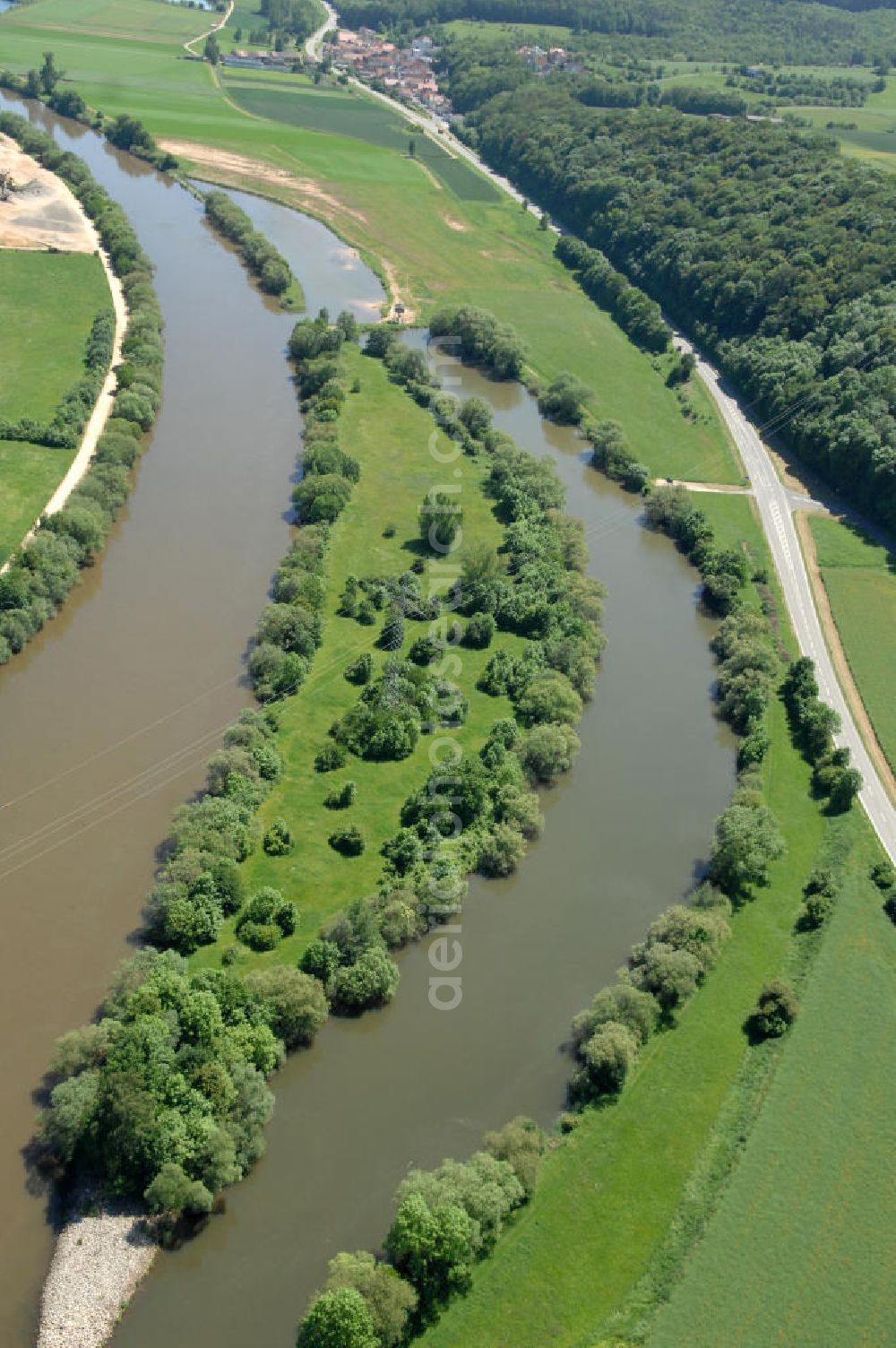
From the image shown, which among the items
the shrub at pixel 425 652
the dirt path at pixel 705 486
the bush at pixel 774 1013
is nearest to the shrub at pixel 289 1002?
the bush at pixel 774 1013

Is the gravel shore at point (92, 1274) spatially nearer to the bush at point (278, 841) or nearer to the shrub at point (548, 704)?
the bush at point (278, 841)

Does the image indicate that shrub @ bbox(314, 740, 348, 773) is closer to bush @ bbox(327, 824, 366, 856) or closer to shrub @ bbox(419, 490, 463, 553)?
bush @ bbox(327, 824, 366, 856)

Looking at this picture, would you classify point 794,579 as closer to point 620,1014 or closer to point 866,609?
point 866,609

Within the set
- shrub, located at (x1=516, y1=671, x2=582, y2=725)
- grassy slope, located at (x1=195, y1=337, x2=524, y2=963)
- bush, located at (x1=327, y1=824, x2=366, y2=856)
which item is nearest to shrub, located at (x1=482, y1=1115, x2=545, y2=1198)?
grassy slope, located at (x1=195, y1=337, x2=524, y2=963)

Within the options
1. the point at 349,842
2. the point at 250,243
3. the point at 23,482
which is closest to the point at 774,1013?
the point at 349,842

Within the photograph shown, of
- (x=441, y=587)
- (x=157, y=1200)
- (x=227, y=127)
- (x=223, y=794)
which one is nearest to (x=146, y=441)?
(x=441, y=587)

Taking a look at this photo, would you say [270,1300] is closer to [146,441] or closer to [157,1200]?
[157,1200]
